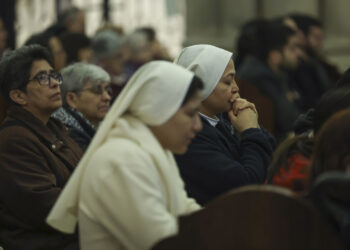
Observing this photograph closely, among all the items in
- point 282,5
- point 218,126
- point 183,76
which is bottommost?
point 282,5

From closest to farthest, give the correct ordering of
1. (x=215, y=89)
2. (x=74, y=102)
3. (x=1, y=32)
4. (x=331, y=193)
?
(x=331, y=193), (x=215, y=89), (x=74, y=102), (x=1, y=32)

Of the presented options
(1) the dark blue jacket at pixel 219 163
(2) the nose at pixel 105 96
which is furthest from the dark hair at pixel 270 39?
(1) the dark blue jacket at pixel 219 163

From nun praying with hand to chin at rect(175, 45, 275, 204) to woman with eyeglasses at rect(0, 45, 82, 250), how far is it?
28.1 inches

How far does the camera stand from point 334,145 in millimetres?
2781

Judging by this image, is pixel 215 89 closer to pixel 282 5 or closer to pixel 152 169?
pixel 152 169

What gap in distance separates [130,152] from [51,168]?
142 centimetres

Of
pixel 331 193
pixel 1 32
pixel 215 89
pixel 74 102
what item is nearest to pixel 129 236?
pixel 331 193

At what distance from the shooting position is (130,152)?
3.00 meters

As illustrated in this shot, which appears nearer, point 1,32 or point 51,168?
point 51,168

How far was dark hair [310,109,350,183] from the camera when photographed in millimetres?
2764

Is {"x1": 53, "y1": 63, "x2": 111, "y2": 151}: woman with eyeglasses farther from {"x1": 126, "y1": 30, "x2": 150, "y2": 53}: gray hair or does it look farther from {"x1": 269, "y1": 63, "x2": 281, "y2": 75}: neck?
{"x1": 126, "y1": 30, "x2": 150, "y2": 53}: gray hair

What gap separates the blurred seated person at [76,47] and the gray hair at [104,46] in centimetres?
45

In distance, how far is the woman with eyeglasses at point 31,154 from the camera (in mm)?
4145

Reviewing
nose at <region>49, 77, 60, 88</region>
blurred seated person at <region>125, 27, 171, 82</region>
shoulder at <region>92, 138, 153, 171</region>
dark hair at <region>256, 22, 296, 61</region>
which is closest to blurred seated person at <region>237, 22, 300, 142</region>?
dark hair at <region>256, 22, 296, 61</region>
